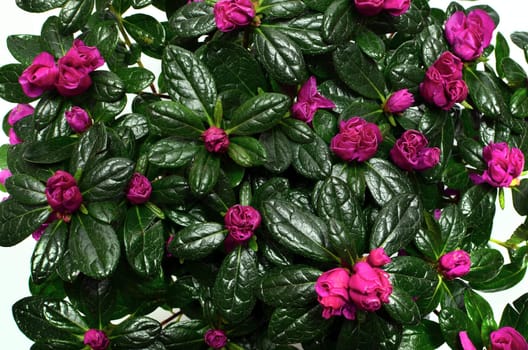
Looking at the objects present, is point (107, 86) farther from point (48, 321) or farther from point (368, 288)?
point (368, 288)

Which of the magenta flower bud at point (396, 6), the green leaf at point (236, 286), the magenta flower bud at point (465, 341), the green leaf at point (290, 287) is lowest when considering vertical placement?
the magenta flower bud at point (465, 341)

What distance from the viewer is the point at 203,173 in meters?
1.49

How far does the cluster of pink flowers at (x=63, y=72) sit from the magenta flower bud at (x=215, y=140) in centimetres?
31

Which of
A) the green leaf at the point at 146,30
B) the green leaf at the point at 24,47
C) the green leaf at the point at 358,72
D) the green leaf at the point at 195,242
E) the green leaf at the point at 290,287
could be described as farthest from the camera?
the green leaf at the point at 146,30

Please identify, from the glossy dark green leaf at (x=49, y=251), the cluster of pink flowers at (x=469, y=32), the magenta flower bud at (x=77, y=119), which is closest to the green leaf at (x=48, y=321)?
the glossy dark green leaf at (x=49, y=251)

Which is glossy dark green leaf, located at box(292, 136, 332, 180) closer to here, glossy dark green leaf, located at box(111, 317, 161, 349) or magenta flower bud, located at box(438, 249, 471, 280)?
magenta flower bud, located at box(438, 249, 471, 280)

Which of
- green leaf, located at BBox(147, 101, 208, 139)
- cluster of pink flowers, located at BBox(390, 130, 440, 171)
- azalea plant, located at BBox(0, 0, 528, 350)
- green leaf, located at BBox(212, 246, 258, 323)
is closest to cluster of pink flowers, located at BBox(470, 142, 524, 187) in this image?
azalea plant, located at BBox(0, 0, 528, 350)

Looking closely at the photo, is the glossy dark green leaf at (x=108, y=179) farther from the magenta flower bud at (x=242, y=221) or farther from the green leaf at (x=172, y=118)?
the magenta flower bud at (x=242, y=221)

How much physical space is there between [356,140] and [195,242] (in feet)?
1.29

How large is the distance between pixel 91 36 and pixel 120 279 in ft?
1.81

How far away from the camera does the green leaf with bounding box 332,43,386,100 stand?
1.64 meters

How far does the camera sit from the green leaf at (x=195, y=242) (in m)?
1.53

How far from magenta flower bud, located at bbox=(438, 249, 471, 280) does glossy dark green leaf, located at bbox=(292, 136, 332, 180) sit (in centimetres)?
32

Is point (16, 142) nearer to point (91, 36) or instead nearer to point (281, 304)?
point (91, 36)
